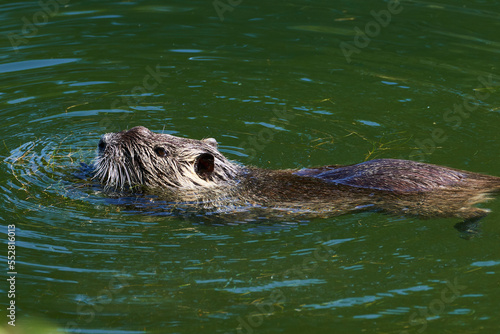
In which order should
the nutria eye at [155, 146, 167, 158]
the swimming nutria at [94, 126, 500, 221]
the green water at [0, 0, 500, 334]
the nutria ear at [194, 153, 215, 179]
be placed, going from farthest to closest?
the nutria eye at [155, 146, 167, 158], the nutria ear at [194, 153, 215, 179], the swimming nutria at [94, 126, 500, 221], the green water at [0, 0, 500, 334]

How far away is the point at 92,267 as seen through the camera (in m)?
5.96

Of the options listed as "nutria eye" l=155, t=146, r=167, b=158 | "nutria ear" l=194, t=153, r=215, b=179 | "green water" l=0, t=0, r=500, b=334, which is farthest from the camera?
"nutria eye" l=155, t=146, r=167, b=158

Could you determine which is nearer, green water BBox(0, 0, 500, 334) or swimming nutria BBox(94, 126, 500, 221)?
green water BBox(0, 0, 500, 334)

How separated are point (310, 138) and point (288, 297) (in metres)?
3.45

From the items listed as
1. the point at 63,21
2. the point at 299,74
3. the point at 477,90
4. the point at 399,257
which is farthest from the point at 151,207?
the point at 63,21

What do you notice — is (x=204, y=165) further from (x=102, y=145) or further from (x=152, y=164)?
(x=102, y=145)

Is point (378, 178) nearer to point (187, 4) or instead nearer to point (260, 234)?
point (260, 234)

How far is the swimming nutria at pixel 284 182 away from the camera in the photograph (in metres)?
6.71

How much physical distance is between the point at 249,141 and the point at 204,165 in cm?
161

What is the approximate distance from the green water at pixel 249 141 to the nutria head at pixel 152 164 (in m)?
0.36

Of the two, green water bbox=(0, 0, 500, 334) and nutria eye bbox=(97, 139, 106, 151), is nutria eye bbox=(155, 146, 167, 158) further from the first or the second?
green water bbox=(0, 0, 500, 334)

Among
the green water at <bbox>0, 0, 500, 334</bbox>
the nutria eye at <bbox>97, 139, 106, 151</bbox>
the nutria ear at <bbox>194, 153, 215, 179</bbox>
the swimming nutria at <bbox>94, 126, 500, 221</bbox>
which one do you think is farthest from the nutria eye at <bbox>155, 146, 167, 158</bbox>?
the green water at <bbox>0, 0, 500, 334</bbox>

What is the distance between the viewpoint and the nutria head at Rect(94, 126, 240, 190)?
720 cm

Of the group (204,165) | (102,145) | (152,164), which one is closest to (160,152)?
(152,164)
